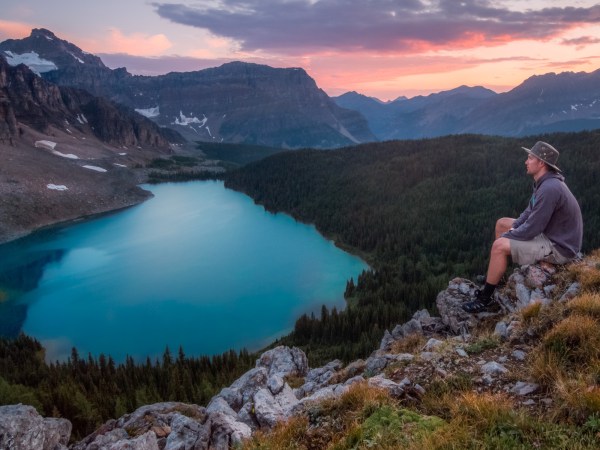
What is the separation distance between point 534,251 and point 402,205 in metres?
110

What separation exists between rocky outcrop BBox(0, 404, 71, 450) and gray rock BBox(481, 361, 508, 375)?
1205cm

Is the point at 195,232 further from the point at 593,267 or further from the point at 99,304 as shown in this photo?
the point at 593,267

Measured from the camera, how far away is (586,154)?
121 m

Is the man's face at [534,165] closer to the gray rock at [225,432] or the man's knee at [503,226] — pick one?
the man's knee at [503,226]

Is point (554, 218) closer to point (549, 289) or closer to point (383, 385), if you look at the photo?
point (549, 289)

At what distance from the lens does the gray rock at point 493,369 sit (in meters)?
7.65

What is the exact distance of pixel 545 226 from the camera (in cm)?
1112

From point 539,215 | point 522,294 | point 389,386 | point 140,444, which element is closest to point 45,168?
point 140,444

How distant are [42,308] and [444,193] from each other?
338ft

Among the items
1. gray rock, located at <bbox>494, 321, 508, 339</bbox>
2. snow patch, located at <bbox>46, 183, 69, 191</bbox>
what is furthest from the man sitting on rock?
snow patch, located at <bbox>46, 183, 69, 191</bbox>

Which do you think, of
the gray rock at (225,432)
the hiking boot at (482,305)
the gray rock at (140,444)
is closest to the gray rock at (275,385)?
the gray rock at (225,432)

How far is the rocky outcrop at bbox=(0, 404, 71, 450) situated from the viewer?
37.1 feet

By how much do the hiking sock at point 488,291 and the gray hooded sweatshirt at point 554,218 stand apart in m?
1.65

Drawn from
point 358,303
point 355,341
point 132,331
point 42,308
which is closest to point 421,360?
point 355,341
